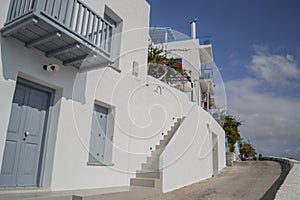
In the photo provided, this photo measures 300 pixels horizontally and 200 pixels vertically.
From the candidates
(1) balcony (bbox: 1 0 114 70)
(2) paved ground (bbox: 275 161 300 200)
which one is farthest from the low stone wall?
(1) balcony (bbox: 1 0 114 70)

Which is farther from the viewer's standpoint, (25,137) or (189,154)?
(189,154)

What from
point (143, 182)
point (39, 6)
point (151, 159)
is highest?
point (39, 6)

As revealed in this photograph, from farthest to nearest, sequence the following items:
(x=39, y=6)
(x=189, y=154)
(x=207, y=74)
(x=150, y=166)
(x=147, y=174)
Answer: (x=207, y=74)
(x=189, y=154)
(x=150, y=166)
(x=147, y=174)
(x=39, y=6)

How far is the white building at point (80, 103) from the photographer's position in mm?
3883

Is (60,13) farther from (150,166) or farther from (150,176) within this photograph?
(150,166)

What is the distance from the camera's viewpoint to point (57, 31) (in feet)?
12.5

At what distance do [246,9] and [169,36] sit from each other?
1057 centimetres

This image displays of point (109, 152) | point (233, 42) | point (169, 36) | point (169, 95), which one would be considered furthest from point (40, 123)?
point (169, 36)

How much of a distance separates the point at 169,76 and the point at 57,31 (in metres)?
7.13

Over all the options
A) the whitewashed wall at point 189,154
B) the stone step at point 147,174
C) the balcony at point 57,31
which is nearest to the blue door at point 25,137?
the balcony at point 57,31

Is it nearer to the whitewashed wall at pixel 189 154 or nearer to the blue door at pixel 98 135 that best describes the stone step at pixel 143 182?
the whitewashed wall at pixel 189 154

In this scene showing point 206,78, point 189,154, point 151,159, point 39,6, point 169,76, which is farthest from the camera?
point 206,78

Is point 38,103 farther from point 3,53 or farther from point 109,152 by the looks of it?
point 109,152

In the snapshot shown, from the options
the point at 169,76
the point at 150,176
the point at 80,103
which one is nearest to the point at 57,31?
the point at 80,103
